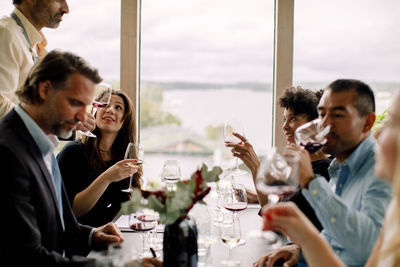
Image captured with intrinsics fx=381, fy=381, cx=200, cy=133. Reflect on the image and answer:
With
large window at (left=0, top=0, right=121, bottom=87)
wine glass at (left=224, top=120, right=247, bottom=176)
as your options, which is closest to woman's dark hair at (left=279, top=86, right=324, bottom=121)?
wine glass at (left=224, top=120, right=247, bottom=176)

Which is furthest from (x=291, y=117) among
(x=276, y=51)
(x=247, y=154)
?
(x=276, y=51)

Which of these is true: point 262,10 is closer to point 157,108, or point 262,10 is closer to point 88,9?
point 157,108

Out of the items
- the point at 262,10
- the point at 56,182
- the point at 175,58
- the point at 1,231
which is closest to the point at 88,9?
the point at 175,58

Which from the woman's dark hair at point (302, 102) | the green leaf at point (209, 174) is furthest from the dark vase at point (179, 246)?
the woman's dark hair at point (302, 102)

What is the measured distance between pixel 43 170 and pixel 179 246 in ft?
2.08

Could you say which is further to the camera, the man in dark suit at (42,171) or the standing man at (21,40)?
the standing man at (21,40)

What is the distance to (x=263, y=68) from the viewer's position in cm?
330

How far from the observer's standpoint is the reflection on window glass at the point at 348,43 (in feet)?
10.5

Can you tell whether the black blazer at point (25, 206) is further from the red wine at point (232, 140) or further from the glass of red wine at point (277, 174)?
the red wine at point (232, 140)

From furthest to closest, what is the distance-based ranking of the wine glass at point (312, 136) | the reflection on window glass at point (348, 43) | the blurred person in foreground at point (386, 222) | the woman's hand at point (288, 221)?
the reflection on window glass at point (348, 43)
the wine glass at point (312, 136)
the woman's hand at point (288, 221)
the blurred person in foreground at point (386, 222)

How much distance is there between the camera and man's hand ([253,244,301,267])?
5.12 feet

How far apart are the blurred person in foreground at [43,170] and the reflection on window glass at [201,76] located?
152cm

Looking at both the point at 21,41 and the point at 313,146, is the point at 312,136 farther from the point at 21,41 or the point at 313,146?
the point at 21,41

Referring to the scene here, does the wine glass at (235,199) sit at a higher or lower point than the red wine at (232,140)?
lower
